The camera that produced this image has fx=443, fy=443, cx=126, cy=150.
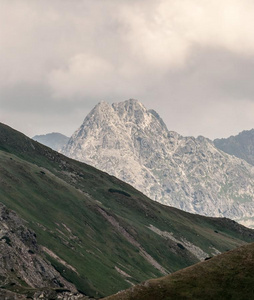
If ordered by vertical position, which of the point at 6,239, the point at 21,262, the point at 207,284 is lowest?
the point at 21,262

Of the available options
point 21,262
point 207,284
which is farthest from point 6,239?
point 207,284

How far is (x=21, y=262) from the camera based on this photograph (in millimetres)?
129500

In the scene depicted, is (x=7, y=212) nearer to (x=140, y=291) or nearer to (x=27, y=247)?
(x=27, y=247)

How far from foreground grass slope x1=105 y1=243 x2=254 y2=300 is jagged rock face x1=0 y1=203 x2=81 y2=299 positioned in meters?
43.9

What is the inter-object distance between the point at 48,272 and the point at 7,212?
26.6 m

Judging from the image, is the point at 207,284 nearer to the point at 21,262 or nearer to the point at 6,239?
the point at 21,262

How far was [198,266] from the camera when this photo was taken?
71.2 metres

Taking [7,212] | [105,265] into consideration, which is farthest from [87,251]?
[7,212]

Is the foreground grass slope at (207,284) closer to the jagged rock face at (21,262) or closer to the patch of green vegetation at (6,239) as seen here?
the jagged rock face at (21,262)

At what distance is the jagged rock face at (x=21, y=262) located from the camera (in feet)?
378

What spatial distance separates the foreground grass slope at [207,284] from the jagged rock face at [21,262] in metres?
43.9

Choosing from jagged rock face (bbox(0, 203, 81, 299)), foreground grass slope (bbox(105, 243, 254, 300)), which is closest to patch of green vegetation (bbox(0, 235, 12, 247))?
jagged rock face (bbox(0, 203, 81, 299))

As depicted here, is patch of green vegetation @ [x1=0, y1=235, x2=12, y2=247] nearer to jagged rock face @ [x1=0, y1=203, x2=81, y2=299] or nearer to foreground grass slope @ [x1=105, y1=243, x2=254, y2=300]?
jagged rock face @ [x1=0, y1=203, x2=81, y2=299]

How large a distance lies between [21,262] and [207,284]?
77.0 metres
